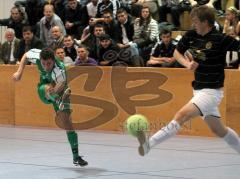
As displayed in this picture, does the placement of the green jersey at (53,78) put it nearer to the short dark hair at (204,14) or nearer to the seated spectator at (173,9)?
the short dark hair at (204,14)

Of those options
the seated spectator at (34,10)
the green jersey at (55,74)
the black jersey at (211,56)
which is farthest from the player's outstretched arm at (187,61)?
the seated spectator at (34,10)

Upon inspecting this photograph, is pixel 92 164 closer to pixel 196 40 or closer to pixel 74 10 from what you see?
pixel 196 40

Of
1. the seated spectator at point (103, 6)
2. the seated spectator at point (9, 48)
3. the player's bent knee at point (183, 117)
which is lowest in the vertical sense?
the seated spectator at point (9, 48)

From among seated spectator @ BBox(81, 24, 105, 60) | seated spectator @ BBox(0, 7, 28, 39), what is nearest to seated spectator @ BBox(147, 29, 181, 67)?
seated spectator @ BBox(81, 24, 105, 60)

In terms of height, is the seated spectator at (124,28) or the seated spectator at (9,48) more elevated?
the seated spectator at (124,28)

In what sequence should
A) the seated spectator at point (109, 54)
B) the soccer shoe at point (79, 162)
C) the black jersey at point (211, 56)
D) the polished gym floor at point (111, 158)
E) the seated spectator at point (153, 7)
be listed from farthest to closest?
the seated spectator at point (153, 7) → the seated spectator at point (109, 54) → the soccer shoe at point (79, 162) → the polished gym floor at point (111, 158) → the black jersey at point (211, 56)

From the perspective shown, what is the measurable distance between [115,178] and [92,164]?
1376 millimetres

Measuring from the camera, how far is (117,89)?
13.7 meters

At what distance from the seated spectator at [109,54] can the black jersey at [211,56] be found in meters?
6.14

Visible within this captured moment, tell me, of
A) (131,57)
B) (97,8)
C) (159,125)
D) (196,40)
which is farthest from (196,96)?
(97,8)

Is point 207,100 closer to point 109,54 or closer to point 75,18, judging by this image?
point 109,54

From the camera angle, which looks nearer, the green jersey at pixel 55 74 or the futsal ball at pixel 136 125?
the futsal ball at pixel 136 125

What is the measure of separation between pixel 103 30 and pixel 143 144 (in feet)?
25.6

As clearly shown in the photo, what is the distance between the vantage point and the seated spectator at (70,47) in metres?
15.1
